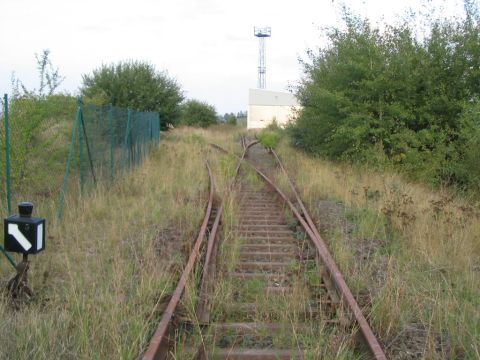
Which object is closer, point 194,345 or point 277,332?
point 194,345

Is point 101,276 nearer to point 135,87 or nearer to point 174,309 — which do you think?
point 174,309

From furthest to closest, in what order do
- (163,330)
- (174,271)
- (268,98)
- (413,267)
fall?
(268,98) < (413,267) < (174,271) < (163,330)

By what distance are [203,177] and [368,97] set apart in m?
5.45

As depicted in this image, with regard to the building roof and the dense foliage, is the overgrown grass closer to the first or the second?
the dense foliage

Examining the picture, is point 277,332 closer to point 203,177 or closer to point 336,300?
point 336,300

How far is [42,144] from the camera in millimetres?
9602

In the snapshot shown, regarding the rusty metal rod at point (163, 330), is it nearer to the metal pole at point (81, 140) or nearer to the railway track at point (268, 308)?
the railway track at point (268, 308)

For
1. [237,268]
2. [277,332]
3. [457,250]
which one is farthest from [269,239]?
[277,332]

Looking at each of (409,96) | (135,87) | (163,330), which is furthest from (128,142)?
(135,87)

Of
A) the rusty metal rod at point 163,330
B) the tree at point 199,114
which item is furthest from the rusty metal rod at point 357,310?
the tree at point 199,114

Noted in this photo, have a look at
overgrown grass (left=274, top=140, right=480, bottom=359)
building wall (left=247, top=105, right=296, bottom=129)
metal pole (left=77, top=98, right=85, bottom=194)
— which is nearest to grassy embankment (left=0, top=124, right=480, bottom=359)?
overgrown grass (left=274, top=140, right=480, bottom=359)

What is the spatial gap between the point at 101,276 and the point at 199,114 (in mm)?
55788

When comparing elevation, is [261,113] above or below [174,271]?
above

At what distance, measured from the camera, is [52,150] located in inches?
396
